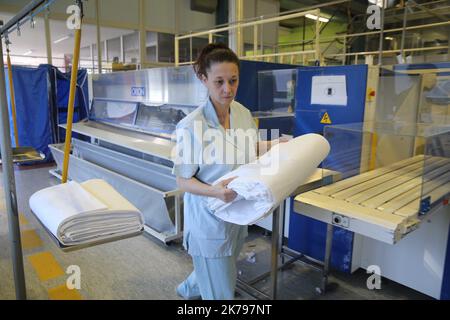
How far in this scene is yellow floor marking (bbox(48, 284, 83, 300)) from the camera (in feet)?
7.14

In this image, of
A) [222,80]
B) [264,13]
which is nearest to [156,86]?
[222,80]

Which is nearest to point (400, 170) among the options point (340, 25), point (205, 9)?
point (205, 9)

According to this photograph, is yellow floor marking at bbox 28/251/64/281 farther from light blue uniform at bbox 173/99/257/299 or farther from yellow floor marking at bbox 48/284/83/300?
light blue uniform at bbox 173/99/257/299

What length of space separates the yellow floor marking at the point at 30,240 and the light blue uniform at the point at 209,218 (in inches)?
78.2

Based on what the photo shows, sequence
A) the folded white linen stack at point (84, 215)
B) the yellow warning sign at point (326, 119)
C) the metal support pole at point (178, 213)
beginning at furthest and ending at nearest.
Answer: the metal support pole at point (178, 213) → the yellow warning sign at point (326, 119) → the folded white linen stack at point (84, 215)

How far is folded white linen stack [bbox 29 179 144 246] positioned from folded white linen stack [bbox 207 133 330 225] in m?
0.36

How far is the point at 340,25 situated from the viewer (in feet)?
33.0

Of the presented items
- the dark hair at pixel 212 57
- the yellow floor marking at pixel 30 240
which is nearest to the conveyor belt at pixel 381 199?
the dark hair at pixel 212 57

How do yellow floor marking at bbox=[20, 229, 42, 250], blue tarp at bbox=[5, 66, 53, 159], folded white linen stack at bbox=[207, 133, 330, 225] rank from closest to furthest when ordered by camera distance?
folded white linen stack at bbox=[207, 133, 330, 225] → yellow floor marking at bbox=[20, 229, 42, 250] → blue tarp at bbox=[5, 66, 53, 159]

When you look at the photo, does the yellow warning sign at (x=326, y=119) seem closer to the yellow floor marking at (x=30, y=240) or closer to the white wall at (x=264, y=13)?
the yellow floor marking at (x=30, y=240)

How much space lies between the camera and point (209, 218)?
1.49 meters

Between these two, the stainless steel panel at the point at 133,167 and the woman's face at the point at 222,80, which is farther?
the stainless steel panel at the point at 133,167

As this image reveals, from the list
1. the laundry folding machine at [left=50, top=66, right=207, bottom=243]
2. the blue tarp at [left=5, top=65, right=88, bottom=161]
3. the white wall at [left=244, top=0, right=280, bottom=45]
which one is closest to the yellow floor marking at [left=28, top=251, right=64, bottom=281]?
the laundry folding machine at [left=50, top=66, right=207, bottom=243]

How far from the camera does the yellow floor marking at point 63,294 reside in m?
2.18
